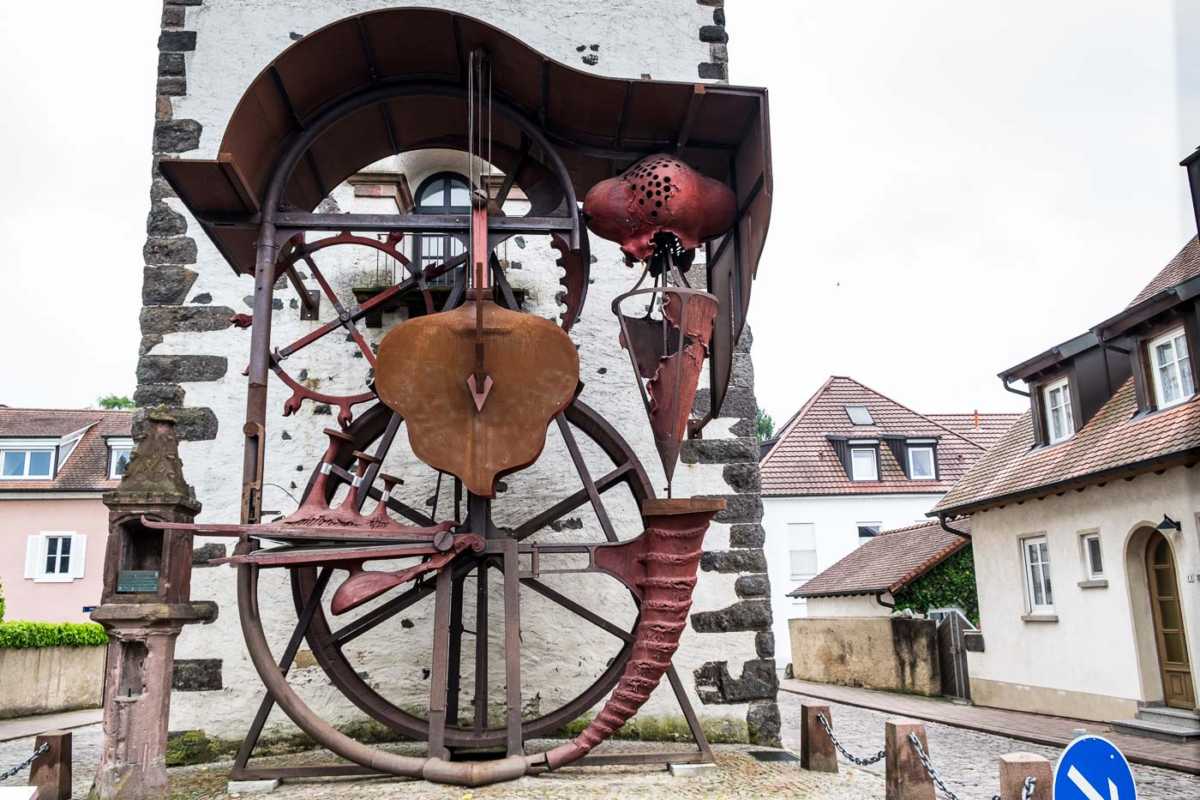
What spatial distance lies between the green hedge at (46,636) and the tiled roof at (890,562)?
11053mm

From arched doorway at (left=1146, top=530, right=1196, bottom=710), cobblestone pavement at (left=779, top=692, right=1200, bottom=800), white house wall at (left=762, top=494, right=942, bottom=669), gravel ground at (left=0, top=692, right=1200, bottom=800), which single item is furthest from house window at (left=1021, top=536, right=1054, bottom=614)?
white house wall at (left=762, top=494, right=942, bottom=669)

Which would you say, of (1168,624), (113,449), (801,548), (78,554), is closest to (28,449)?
(113,449)

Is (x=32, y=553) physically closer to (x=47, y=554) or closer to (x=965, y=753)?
(x=47, y=554)

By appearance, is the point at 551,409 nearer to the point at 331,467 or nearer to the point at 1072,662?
the point at 331,467

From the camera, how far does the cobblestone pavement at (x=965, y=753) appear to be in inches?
241

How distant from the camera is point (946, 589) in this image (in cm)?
1524

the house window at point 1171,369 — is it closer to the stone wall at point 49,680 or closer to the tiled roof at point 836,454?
the tiled roof at point 836,454

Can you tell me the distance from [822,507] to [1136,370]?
11.7m

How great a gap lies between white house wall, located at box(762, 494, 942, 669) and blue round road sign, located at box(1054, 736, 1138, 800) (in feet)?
62.1

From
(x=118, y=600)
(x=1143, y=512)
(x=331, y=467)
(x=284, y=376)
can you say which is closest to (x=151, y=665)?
(x=118, y=600)

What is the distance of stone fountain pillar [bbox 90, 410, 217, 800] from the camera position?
14.0 ft

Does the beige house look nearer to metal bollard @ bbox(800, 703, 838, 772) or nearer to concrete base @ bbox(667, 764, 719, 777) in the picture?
metal bollard @ bbox(800, 703, 838, 772)

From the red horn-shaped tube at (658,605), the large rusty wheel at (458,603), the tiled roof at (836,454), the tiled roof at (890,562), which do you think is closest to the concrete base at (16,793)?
the large rusty wheel at (458,603)

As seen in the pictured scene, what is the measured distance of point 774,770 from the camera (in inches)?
207
